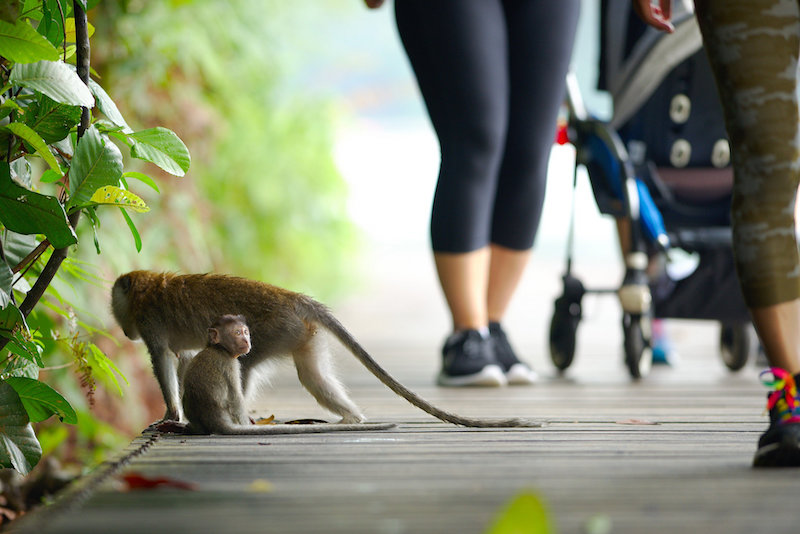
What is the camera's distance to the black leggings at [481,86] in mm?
3006

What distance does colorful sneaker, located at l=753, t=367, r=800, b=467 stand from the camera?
64.6 inches

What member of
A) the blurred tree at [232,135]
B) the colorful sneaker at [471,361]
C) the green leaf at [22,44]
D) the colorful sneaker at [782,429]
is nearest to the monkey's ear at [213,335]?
the green leaf at [22,44]

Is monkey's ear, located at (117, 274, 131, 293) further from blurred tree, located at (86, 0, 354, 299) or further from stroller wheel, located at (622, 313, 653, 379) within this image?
stroller wheel, located at (622, 313, 653, 379)

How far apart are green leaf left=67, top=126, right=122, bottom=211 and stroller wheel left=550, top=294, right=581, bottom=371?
7.23 ft

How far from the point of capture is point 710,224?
3666 mm

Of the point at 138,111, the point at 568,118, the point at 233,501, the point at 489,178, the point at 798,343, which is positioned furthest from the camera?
the point at 138,111

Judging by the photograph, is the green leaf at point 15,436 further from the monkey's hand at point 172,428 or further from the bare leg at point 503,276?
the bare leg at point 503,276

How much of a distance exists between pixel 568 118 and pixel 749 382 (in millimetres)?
1128

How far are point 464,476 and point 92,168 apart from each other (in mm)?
839

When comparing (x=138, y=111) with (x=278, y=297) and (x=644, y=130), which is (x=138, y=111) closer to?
(x=644, y=130)

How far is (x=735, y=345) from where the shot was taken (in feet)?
13.2

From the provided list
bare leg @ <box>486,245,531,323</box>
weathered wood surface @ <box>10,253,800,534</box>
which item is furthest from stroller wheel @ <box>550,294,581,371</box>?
weathered wood surface @ <box>10,253,800,534</box>

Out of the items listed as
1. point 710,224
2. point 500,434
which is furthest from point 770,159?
point 710,224

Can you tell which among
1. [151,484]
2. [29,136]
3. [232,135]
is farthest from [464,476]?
[232,135]
